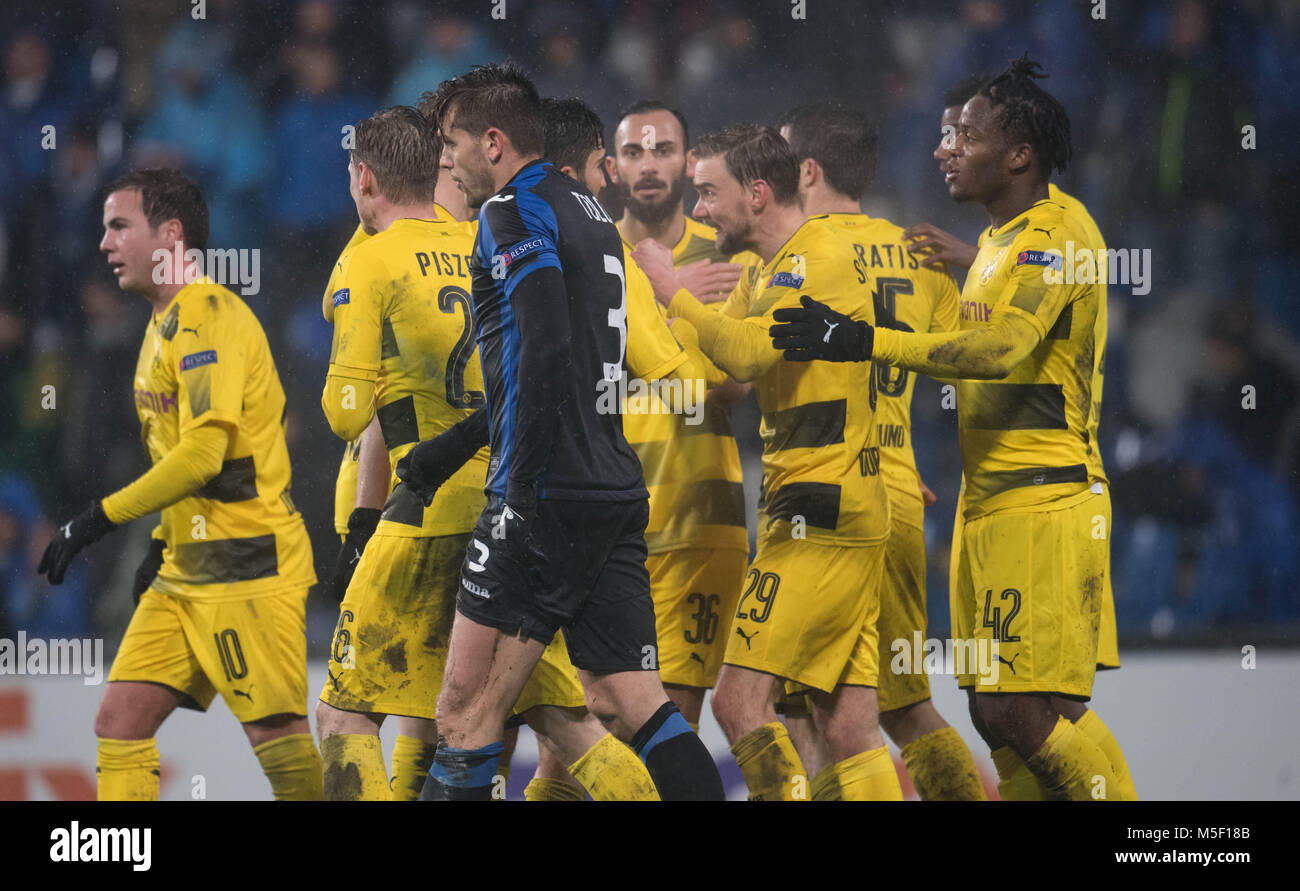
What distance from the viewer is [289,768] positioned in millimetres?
4359

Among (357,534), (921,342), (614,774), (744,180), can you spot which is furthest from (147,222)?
(921,342)

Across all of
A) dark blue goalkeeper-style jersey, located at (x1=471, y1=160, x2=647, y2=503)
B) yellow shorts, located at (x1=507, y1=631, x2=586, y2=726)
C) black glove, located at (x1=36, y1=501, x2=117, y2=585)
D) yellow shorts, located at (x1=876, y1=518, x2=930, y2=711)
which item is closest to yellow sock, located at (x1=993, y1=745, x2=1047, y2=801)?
yellow shorts, located at (x1=876, y1=518, x2=930, y2=711)

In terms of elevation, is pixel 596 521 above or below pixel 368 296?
below

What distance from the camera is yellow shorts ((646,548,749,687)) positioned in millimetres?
4441

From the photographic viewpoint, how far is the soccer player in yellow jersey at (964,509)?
3980 mm

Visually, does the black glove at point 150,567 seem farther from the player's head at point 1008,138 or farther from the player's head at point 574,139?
the player's head at point 1008,138

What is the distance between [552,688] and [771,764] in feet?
2.21

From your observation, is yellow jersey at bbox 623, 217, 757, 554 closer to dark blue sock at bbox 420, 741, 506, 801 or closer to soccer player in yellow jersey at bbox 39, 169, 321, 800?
soccer player in yellow jersey at bbox 39, 169, 321, 800

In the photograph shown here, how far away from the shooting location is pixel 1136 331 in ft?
18.3

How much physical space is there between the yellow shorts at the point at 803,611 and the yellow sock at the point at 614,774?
0.49 m

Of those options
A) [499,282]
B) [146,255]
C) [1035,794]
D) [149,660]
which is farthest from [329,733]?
[1035,794]

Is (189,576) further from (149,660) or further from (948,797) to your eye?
(948,797)

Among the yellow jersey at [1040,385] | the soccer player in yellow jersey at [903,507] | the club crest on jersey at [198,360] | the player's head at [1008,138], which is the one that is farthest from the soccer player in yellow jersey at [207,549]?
the player's head at [1008,138]
